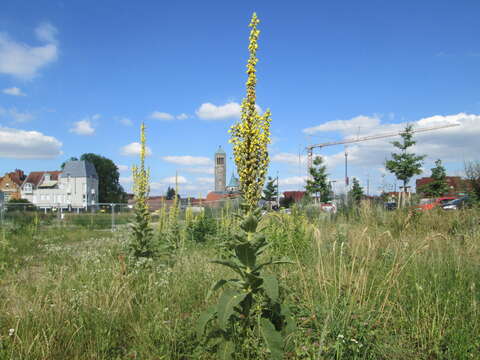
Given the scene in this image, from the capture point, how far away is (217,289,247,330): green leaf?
96.7 inches

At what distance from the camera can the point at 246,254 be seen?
267 centimetres

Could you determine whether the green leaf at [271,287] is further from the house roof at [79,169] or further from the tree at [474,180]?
the house roof at [79,169]

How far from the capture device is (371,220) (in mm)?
9406

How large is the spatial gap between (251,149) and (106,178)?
79430mm

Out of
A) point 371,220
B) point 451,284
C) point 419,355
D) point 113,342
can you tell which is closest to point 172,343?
point 113,342

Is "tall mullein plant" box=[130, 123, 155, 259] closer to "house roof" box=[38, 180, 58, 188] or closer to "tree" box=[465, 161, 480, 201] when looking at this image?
"tree" box=[465, 161, 480, 201]

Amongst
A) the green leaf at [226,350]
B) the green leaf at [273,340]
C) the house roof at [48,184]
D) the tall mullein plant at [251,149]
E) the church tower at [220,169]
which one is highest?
the church tower at [220,169]

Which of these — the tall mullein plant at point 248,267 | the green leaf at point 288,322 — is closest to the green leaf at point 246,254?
the tall mullein plant at point 248,267

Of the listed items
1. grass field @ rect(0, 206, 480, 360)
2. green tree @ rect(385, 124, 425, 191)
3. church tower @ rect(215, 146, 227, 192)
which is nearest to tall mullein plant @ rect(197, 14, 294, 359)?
grass field @ rect(0, 206, 480, 360)

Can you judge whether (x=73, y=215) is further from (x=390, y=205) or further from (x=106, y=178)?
(x=106, y=178)

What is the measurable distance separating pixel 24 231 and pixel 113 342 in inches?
455

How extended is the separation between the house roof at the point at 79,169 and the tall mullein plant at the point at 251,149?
71.9 m

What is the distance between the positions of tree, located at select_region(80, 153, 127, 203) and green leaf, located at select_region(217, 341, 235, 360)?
257ft

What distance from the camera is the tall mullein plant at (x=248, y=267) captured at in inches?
103
